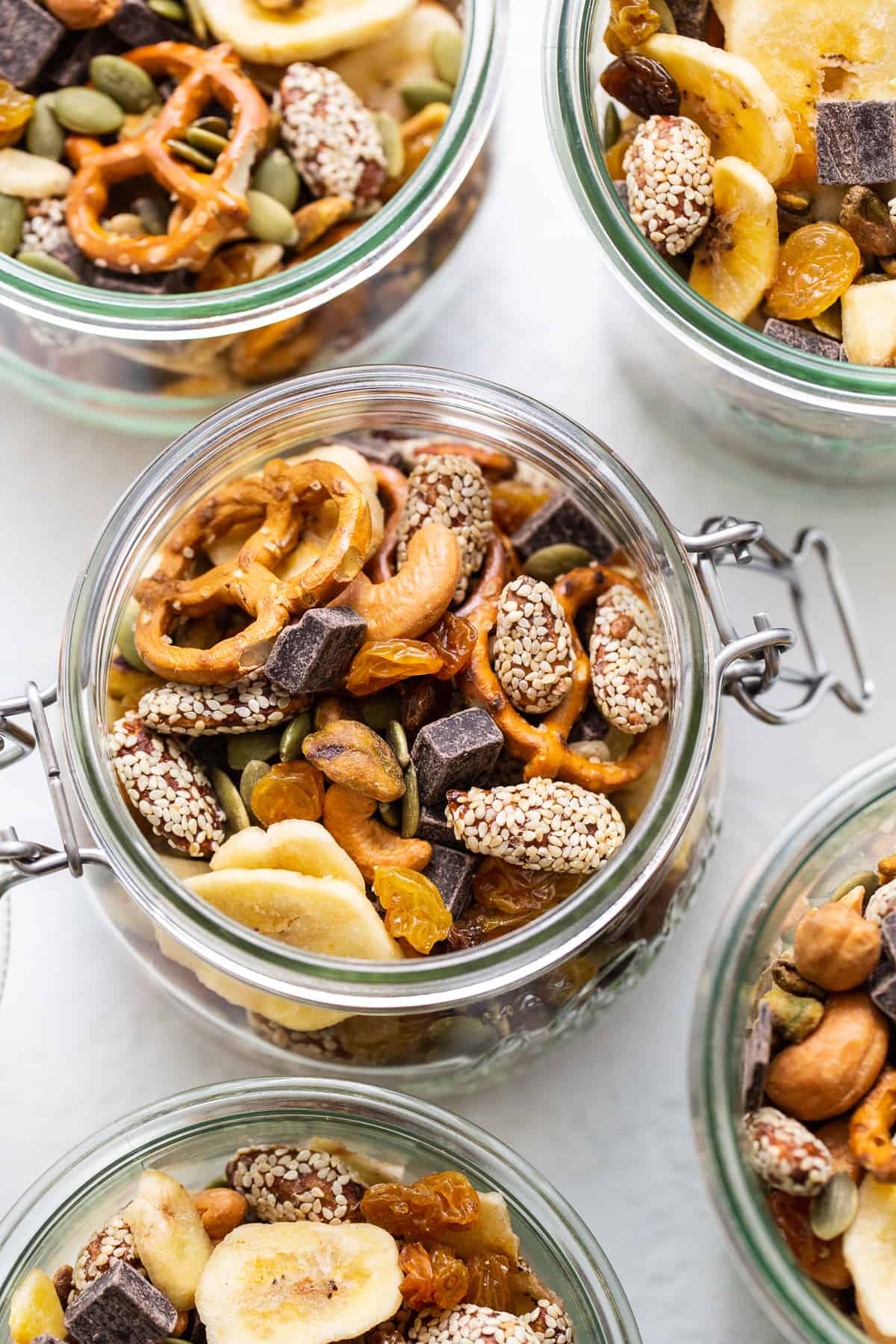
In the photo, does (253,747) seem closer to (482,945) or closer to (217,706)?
(217,706)

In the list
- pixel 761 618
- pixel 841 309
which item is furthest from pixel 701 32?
pixel 761 618

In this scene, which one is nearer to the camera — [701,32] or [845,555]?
[701,32]

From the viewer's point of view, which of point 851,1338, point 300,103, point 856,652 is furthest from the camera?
point 856,652

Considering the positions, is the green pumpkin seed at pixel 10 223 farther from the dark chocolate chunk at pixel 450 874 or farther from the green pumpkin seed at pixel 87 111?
the dark chocolate chunk at pixel 450 874

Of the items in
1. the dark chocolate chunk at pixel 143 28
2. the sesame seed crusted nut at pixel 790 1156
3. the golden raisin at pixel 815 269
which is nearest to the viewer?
the sesame seed crusted nut at pixel 790 1156

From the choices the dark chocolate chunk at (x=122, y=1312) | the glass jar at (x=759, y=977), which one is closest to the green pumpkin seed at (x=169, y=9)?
the glass jar at (x=759, y=977)

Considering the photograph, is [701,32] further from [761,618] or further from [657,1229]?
[657,1229]
